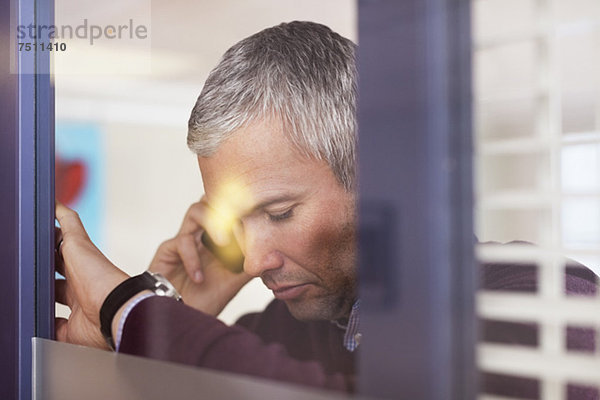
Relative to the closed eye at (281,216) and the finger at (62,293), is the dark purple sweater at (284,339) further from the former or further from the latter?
the finger at (62,293)

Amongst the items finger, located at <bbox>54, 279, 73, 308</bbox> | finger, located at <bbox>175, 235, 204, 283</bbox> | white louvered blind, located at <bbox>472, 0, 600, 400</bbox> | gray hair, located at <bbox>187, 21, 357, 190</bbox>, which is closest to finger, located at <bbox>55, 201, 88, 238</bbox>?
finger, located at <bbox>54, 279, 73, 308</bbox>

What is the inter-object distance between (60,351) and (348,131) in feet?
3.34

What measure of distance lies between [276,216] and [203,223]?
216 millimetres

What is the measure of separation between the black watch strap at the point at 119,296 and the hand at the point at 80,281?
15 mm

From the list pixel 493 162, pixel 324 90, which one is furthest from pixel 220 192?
pixel 493 162

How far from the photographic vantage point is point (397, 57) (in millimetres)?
1122

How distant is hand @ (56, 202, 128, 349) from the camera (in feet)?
5.73

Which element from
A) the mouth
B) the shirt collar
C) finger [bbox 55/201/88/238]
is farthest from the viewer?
finger [bbox 55/201/88/238]

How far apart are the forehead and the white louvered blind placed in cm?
34

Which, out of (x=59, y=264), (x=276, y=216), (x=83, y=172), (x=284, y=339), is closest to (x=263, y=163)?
(x=276, y=216)

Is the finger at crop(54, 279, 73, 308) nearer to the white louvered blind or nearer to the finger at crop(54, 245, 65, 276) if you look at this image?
the finger at crop(54, 245, 65, 276)

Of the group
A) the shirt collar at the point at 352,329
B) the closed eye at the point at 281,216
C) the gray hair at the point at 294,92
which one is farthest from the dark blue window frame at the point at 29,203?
the shirt collar at the point at 352,329

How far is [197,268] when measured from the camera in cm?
158

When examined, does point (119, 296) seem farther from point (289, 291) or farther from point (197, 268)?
point (289, 291)
